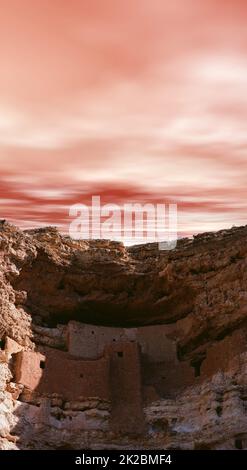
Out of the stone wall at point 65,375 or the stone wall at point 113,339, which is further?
the stone wall at point 113,339

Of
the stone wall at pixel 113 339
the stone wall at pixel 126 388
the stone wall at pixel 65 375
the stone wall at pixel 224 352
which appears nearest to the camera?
the stone wall at pixel 126 388

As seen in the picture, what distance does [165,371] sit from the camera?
35.8 meters

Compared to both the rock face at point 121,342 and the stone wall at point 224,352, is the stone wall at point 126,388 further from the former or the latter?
the stone wall at point 224,352

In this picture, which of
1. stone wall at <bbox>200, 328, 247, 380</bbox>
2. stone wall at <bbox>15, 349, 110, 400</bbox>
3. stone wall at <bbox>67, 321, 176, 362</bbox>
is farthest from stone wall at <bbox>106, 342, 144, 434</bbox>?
stone wall at <bbox>200, 328, 247, 380</bbox>

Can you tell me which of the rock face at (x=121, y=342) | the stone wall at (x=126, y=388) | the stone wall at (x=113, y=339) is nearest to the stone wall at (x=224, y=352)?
the rock face at (x=121, y=342)

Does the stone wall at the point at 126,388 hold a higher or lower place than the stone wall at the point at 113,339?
lower

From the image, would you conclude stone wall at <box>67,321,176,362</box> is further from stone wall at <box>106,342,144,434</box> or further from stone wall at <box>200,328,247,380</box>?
stone wall at <box>200,328,247,380</box>

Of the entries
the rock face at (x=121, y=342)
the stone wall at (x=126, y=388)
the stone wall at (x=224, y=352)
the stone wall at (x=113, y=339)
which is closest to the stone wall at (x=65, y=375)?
the rock face at (x=121, y=342)

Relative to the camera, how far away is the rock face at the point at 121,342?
32.8 metres

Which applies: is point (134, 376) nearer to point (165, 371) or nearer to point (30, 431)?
point (165, 371)

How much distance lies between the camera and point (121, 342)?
35688mm

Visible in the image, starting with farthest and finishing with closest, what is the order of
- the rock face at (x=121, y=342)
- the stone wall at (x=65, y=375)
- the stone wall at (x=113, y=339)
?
the stone wall at (x=113, y=339) < the stone wall at (x=65, y=375) < the rock face at (x=121, y=342)

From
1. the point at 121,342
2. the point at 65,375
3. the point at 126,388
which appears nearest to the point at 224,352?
the point at 126,388
